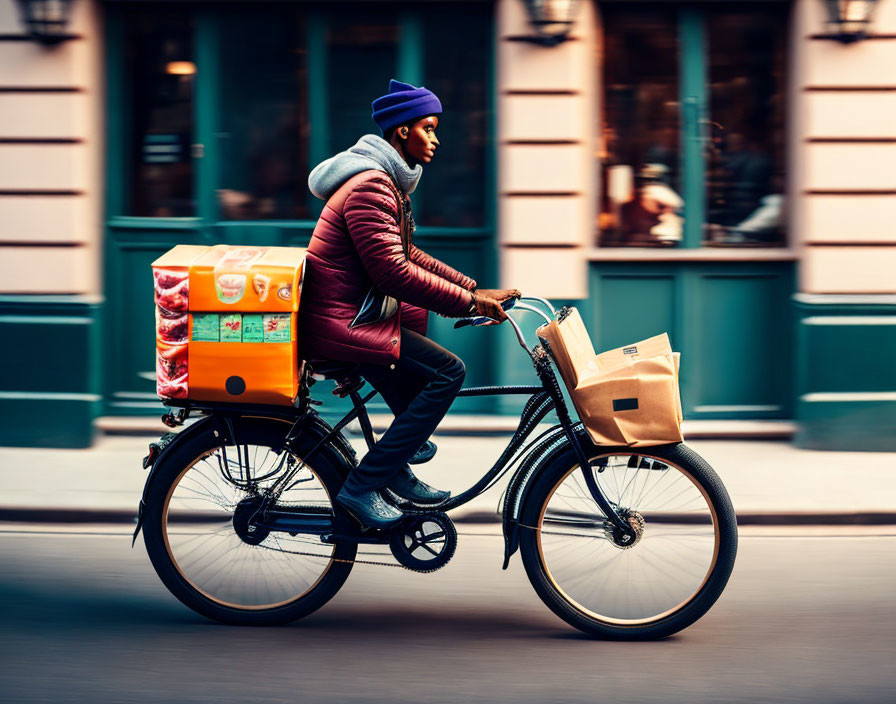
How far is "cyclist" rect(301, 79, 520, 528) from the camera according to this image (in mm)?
4078

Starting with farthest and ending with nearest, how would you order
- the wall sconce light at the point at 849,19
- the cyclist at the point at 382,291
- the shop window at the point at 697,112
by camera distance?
1. the shop window at the point at 697,112
2. the wall sconce light at the point at 849,19
3. the cyclist at the point at 382,291

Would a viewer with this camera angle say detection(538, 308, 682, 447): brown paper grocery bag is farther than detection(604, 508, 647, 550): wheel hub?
No

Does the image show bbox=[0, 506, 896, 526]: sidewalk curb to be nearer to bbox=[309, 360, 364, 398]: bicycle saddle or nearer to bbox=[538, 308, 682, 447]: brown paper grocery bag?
bbox=[309, 360, 364, 398]: bicycle saddle

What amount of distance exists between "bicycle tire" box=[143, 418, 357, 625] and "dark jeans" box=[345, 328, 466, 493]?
148 millimetres

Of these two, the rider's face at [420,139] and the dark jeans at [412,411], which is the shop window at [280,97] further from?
the dark jeans at [412,411]

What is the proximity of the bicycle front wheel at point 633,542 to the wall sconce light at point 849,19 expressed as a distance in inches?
180

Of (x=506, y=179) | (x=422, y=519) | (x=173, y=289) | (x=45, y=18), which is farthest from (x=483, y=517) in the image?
(x=45, y=18)

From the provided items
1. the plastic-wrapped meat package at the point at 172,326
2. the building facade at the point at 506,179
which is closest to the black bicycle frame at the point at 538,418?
the plastic-wrapped meat package at the point at 172,326

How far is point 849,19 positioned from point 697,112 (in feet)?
3.76

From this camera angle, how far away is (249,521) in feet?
14.2

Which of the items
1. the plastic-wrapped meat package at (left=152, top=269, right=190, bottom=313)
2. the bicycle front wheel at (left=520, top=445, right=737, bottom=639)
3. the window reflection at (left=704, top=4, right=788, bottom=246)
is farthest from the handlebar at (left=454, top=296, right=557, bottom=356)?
the window reflection at (left=704, top=4, right=788, bottom=246)

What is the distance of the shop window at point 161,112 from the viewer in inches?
326

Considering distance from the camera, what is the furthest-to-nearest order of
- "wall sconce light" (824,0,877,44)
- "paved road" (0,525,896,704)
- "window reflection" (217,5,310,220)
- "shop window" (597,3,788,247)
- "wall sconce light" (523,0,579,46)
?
"window reflection" (217,5,310,220)
"shop window" (597,3,788,247)
"wall sconce light" (523,0,579,46)
"wall sconce light" (824,0,877,44)
"paved road" (0,525,896,704)

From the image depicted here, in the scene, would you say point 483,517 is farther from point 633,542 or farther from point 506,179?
point 506,179
